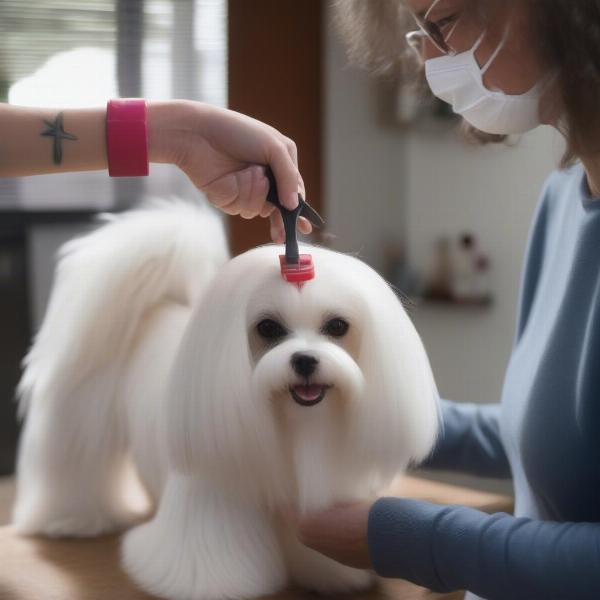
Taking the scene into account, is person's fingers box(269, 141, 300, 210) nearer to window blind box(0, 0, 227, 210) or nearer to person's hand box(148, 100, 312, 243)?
person's hand box(148, 100, 312, 243)

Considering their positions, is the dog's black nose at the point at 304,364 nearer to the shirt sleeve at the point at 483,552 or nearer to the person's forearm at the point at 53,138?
the shirt sleeve at the point at 483,552

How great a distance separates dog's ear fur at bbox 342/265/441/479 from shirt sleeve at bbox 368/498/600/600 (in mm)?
57

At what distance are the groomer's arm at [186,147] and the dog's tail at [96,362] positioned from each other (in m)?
0.24

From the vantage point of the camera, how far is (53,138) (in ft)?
3.15

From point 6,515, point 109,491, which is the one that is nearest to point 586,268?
point 109,491

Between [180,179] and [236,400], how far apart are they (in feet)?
5.58

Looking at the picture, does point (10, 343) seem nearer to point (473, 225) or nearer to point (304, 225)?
point (304, 225)

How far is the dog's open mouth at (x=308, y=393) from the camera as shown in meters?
0.88

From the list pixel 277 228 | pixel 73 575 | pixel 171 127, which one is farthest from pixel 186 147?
pixel 73 575

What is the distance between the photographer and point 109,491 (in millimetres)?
1203

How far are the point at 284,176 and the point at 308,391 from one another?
23 centimetres

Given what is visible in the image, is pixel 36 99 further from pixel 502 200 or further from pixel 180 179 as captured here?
pixel 502 200

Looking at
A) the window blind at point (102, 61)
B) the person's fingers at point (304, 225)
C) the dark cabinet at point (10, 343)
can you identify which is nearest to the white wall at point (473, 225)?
the window blind at point (102, 61)

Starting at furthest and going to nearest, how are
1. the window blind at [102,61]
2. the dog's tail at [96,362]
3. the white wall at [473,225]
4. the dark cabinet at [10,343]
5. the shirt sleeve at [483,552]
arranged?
the white wall at [473,225] < the window blind at [102,61] < the dark cabinet at [10,343] < the dog's tail at [96,362] < the shirt sleeve at [483,552]
